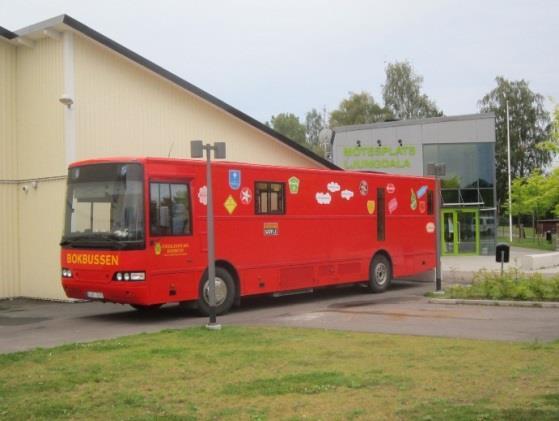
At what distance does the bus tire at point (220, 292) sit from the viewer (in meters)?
14.3

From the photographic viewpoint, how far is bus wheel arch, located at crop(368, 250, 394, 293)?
62.7ft

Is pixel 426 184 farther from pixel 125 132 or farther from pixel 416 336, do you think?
pixel 416 336

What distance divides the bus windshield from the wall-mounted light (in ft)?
14.0

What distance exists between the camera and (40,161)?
61.7 ft

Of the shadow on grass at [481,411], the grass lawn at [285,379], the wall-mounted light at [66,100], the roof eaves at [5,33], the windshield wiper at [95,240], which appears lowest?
the grass lawn at [285,379]

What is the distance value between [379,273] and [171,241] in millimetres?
7605

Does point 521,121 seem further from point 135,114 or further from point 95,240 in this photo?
point 95,240

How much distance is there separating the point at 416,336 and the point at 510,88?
70023 mm

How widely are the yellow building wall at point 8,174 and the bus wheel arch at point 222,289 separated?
292 inches

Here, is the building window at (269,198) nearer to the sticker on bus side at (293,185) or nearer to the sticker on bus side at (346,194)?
the sticker on bus side at (293,185)

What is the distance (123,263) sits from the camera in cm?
1307

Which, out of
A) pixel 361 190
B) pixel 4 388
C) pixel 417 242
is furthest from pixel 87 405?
pixel 417 242

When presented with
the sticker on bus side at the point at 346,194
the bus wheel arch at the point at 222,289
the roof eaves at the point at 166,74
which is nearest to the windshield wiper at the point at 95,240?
the bus wheel arch at the point at 222,289

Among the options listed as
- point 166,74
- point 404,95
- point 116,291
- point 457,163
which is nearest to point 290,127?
point 404,95
